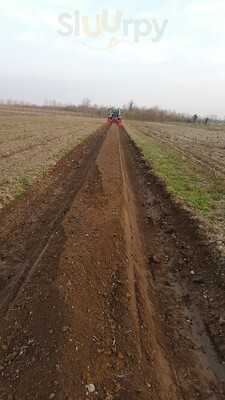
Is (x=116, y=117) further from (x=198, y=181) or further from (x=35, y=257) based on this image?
(x=35, y=257)

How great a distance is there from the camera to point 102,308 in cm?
485

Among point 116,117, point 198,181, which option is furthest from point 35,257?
point 116,117

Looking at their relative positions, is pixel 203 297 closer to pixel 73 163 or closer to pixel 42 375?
pixel 42 375

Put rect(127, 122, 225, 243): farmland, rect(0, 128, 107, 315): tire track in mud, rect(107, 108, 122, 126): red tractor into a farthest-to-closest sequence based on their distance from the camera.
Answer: rect(107, 108, 122, 126): red tractor
rect(127, 122, 225, 243): farmland
rect(0, 128, 107, 315): tire track in mud

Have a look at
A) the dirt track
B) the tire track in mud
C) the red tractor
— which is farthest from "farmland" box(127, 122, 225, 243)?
the red tractor

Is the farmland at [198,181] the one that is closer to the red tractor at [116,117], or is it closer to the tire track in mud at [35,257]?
the tire track in mud at [35,257]

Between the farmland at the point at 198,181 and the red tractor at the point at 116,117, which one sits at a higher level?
the farmland at the point at 198,181

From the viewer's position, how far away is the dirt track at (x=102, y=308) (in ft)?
12.2

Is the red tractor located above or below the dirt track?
below

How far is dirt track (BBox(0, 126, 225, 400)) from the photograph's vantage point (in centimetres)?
373

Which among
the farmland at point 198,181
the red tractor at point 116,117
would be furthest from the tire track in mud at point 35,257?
the red tractor at point 116,117

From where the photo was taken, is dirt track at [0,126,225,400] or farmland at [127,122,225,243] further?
farmland at [127,122,225,243]

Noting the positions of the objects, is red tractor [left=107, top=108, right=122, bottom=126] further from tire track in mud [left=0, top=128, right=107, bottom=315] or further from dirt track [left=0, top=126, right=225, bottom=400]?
dirt track [left=0, top=126, right=225, bottom=400]

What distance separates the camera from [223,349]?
450 centimetres
